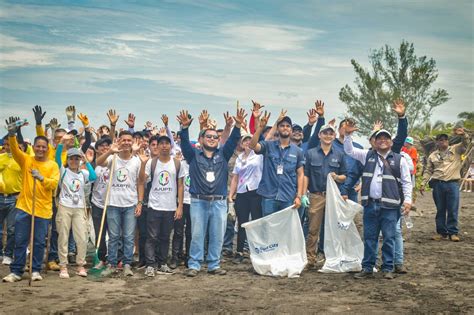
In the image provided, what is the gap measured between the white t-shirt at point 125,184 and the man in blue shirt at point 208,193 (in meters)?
0.81

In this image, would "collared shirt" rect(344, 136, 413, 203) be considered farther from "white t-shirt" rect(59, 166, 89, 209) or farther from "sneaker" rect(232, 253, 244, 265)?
"white t-shirt" rect(59, 166, 89, 209)

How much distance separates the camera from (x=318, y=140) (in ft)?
33.1

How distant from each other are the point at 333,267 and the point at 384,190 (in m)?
1.45

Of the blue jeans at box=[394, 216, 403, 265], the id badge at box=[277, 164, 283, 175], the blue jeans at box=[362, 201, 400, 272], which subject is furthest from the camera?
the id badge at box=[277, 164, 283, 175]

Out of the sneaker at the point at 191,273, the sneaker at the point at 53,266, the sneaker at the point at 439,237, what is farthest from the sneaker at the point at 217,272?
the sneaker at the point at 439,237

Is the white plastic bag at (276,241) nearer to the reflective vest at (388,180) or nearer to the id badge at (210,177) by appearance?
the id badge at (210,177)

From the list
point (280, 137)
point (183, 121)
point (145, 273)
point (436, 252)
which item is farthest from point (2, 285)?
point (436, 252)

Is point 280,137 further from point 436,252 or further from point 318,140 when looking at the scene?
point 436,252

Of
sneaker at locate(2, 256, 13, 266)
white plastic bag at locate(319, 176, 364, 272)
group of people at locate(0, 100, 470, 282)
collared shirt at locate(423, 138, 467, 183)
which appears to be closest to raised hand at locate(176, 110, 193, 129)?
group of people at locate(0, 100, 470, 282)

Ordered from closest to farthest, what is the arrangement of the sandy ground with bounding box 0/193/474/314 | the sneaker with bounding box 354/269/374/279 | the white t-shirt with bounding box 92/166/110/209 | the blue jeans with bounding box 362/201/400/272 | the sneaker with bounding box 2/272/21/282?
the sandy ground with bounding box 0/193/474/314 < the sneaker with bounding box 2/272/21/282 < the blue jeans with bounding box 362/201/400/272 < the sneaker with bounding box 354/269/374/279 < the white t-shirt with bounding box 92/166/110/209

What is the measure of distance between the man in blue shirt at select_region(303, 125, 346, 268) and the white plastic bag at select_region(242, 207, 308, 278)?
1.16 feet

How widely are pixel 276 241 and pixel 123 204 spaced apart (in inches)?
92.8

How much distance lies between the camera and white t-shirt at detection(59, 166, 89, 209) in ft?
28.4

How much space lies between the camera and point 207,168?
355 inches
